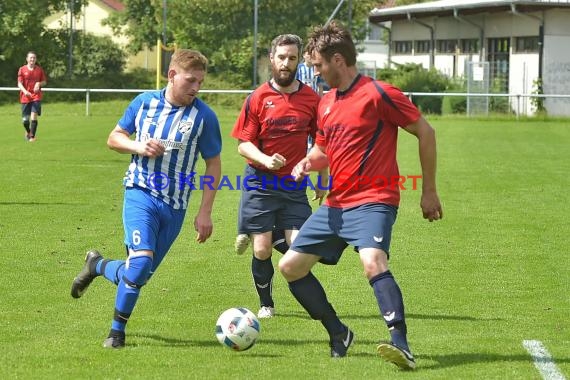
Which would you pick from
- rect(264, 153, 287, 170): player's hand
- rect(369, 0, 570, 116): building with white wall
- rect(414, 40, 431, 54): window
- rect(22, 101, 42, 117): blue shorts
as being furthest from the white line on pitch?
rect(414, 40, 431, 54): window

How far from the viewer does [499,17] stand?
4647 centimetres

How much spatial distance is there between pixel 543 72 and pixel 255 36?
11.6 m

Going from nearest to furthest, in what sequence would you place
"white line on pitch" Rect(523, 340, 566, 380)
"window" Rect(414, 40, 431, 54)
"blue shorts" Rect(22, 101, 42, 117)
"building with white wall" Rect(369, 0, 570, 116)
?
1. "white line on pitch" Rect(523, 340, 566, 380)
2. "blue shorts" Rect(22, 101, 42, 117)
3. "building with white wall" Rect(369, 0, 570, 116)
4. "window" Rect(414, 40, 431, 54)

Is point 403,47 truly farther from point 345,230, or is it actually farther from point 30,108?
point 345,230

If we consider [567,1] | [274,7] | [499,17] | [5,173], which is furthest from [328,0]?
[5,173]

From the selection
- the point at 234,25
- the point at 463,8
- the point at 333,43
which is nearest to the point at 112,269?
the point at 333,43

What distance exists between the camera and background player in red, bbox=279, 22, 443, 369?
647 centimetres

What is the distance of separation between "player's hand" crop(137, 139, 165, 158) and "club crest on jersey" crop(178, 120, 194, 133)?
263mm

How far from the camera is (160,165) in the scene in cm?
721

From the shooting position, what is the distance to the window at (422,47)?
52681mm

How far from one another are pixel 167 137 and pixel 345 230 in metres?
1.37

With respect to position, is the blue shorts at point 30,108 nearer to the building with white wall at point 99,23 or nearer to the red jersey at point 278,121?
the red jersey at point 278,121

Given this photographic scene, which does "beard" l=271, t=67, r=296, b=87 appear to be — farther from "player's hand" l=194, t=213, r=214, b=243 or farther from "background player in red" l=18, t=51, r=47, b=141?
"background player in red" l=18, t=51, r=47, b=141

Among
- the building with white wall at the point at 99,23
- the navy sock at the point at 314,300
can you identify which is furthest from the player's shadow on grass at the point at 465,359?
the building with white wall at the point at 99,23
